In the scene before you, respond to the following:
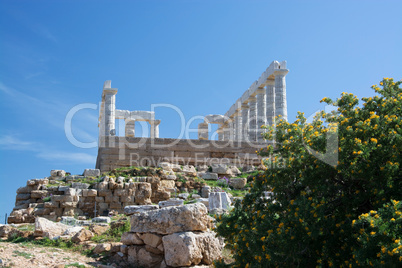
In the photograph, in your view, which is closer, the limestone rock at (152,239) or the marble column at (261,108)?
the limestone rock at (152,239)

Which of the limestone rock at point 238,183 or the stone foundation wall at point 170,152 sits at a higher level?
the stone foundation wall at point 170,152

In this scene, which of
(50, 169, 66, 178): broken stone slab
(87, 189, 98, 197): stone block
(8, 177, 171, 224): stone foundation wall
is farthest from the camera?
(50, 169, 66, 178): broken stone slab

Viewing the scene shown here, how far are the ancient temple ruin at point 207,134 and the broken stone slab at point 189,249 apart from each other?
26.2 feet

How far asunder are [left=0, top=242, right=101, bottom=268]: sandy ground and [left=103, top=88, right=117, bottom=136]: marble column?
65.1 feet

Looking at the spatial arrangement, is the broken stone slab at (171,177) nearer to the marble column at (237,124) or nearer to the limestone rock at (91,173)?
the limestone rock at (91,173)

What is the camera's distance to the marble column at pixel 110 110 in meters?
29.7

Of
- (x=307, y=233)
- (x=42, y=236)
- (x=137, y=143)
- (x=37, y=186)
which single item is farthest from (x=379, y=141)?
(x=137, y=143)

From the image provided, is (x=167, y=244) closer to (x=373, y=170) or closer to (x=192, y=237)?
(x=192, y=237)

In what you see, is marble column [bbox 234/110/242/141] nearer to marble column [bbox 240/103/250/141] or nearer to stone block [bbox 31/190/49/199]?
marble column [bbox 240/103/250/141]

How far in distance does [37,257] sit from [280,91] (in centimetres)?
2201

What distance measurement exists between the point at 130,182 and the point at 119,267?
25.2 ft

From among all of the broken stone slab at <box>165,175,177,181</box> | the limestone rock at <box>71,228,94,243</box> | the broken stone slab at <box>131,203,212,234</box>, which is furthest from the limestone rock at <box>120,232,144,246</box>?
the broken stone slab at <box>165,175,177,181</box>

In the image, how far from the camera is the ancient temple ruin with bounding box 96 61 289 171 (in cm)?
2389

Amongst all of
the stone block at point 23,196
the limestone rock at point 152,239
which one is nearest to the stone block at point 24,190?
the stone block at point 23,196
